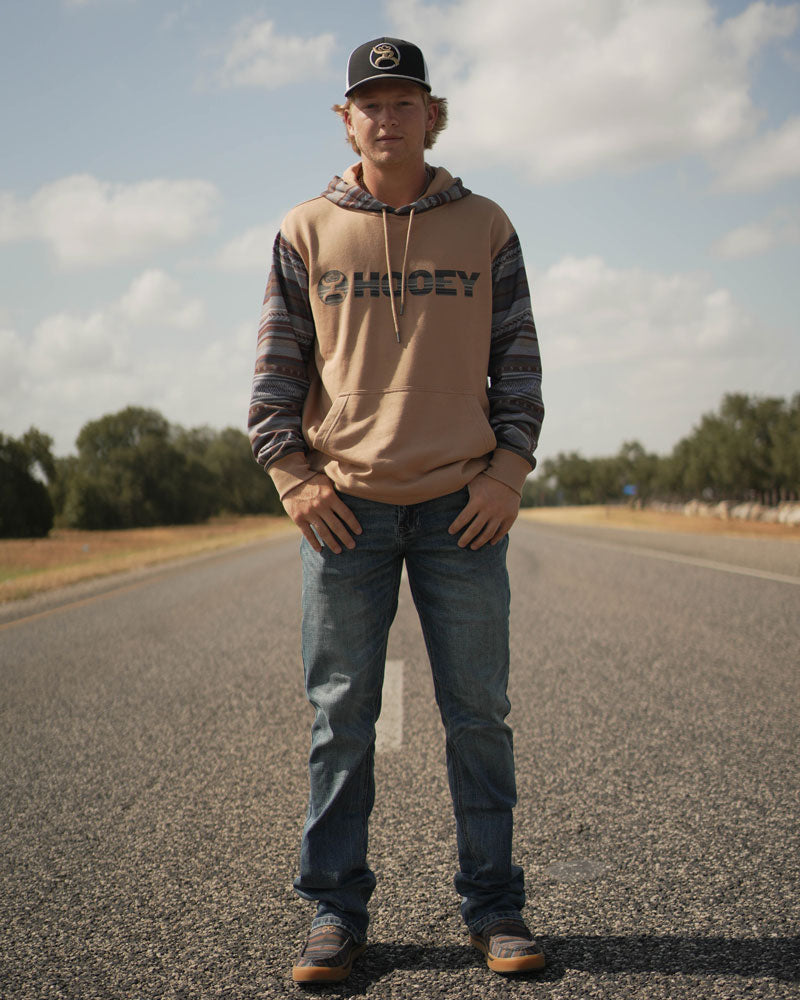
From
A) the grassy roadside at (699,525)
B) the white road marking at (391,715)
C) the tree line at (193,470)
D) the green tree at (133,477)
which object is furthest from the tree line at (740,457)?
the white road marking at (391,715)

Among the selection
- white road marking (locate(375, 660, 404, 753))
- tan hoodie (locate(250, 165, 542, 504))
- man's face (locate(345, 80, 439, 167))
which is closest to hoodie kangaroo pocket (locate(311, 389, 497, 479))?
tan hoodie (locate(250, 165, 542, 504))

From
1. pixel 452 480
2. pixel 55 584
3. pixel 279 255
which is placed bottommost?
pixel 55 584

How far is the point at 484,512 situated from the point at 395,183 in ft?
3.00

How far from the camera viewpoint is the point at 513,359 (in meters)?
2.37

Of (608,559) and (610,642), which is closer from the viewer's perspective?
(610,642)

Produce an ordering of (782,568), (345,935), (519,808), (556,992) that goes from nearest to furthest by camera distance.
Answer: (556,992) → (345,935) → (519,808) → (782,568)

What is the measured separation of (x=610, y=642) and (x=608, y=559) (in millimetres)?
8488

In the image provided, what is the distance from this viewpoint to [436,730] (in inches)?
177

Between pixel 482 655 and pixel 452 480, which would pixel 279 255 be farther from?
pixel 482 655

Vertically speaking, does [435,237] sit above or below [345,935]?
above

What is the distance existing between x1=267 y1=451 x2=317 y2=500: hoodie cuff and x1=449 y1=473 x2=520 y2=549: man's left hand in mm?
398

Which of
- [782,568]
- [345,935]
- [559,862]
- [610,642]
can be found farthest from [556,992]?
[782,568]

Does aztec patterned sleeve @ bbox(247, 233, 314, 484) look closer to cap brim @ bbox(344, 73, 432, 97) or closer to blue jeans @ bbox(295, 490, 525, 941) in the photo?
blue jeans @ bbox(295, 490, 525, 941)

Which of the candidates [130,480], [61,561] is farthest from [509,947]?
[130,480]
